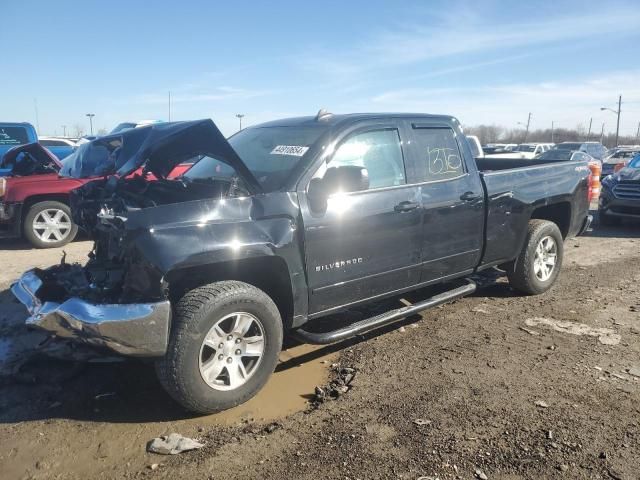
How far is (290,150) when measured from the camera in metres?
3.98

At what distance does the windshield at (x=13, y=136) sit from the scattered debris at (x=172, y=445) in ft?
32.4

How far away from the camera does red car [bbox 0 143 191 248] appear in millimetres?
7781

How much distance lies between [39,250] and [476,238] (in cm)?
662

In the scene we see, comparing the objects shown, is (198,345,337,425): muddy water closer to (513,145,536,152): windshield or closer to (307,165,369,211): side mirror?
(307,165,369,211): side mirror

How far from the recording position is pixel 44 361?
3.98m

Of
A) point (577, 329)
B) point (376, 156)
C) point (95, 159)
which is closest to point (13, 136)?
point (95, 159)

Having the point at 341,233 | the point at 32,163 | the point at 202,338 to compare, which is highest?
the point at 32,163

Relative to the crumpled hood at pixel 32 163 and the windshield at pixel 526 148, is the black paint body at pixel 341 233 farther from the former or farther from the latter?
the windshield at pixel 526 148

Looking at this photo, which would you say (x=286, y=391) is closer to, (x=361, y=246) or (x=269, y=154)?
(x=361, y=246)

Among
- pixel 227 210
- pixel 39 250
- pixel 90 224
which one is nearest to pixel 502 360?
pixel 227 210

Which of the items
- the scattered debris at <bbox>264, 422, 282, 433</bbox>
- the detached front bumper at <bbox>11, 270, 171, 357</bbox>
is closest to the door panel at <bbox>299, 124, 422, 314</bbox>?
the scattered debris at <bbox>264, 422, 282, 433</bbox>

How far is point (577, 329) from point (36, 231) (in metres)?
7.64

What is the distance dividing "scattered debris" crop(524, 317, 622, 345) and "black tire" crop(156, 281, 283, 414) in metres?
2.83

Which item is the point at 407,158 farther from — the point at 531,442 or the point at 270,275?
the point at 531,442
